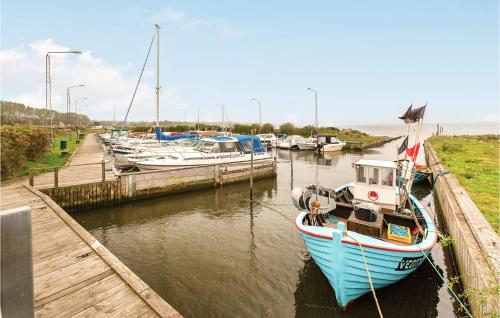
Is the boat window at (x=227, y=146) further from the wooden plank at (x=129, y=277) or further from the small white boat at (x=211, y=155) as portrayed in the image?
the wooden plank at (x=129, y=277)

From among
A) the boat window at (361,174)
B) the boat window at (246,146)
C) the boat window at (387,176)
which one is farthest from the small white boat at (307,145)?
the boat window at (387,176)

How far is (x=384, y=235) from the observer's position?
29.1ft

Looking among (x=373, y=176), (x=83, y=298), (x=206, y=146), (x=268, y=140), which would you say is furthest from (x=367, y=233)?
(x=268, y=140)

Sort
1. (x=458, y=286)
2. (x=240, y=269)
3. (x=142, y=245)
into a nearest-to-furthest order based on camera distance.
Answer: (x=458, y=286) → (x=240, y=269) → (x=142, y=245)

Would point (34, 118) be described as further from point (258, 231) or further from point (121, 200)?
point (258, 231)

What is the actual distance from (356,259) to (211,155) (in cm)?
1698

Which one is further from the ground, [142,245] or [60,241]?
[60,241]

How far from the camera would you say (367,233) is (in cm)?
802

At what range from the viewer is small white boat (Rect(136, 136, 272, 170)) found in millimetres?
19875

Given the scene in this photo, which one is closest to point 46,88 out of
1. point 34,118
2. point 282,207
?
point 282,207

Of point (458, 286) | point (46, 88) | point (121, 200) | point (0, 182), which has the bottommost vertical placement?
point (458, 286)

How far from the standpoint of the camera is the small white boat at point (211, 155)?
19.9 meters

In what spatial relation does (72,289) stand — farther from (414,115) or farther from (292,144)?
(292,144)

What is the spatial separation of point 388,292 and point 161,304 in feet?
21.2
